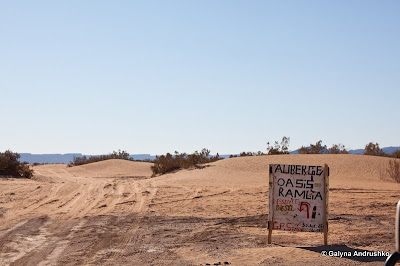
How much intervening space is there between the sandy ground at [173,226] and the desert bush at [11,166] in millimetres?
7640

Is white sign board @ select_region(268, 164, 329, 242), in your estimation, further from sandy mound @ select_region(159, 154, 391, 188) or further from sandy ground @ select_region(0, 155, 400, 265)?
sandy mound @ select_region(159, 154, 391, 188)

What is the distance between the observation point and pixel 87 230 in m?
13.4

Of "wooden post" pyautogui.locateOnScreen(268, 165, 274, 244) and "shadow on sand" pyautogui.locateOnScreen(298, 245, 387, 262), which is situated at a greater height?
"wooden post" pyautogui.locateOnScreen(268, 165, 274, 244)

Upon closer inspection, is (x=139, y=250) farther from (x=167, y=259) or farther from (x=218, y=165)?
(x=218, y=165)

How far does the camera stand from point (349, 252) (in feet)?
32.9

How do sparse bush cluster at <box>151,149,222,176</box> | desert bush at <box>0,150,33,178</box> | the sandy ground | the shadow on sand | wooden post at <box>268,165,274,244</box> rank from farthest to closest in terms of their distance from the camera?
sparse bush cluster at <box>151,149,222,176</box> → desert bush at <box>0,150,33,178</box> → wooden post at <box>268,165,274,244</box> → the sandy ground → the shadow on sand

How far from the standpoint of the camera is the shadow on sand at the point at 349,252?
951 cm

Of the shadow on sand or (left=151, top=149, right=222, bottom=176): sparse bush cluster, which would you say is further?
(left=151, top=149, right=222, bottom=176): sparse bush cluster

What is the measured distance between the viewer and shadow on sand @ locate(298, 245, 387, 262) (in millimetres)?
9508

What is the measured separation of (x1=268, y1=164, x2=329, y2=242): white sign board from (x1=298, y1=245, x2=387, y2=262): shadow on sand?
0.51m

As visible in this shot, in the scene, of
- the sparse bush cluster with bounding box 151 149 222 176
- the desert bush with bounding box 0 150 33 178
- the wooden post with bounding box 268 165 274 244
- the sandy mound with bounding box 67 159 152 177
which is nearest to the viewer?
the wooden post with bounding box 268 165 274 244

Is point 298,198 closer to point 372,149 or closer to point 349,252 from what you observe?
point 349,252

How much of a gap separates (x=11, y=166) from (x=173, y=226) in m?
21.6

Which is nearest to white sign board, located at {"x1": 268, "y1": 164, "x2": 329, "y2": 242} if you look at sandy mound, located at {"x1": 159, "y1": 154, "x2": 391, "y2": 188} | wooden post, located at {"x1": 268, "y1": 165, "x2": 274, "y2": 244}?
wooden post, located at {"x1": 268, "y1": 165, "x2": 274, "y2": 244}
